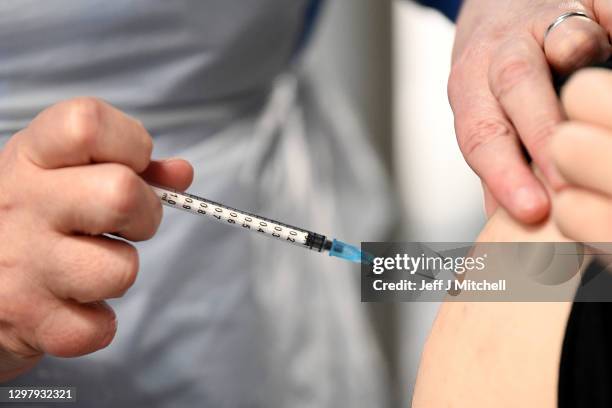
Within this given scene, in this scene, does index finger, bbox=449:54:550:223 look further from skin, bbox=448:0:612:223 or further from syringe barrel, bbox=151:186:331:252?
syringe barrel, bbox=151:186:331:252

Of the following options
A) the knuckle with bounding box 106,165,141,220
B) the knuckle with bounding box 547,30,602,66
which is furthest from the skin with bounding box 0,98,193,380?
the knuckle with bounding box 547,30,602,66

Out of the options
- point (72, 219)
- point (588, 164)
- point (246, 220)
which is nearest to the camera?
point (588, 164)

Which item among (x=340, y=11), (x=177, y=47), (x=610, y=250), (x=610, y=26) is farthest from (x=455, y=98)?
(x=340, y=11)

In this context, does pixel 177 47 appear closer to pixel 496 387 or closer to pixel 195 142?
pixel 195 142

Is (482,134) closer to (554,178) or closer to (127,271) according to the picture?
(554,178)

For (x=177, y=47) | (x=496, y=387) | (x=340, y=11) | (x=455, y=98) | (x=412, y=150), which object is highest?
(x=340, y=11)

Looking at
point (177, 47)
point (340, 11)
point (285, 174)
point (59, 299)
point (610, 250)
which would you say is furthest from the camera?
point (340, 11)

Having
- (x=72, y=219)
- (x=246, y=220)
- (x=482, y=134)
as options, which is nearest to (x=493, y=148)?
(x=482, y=134)
